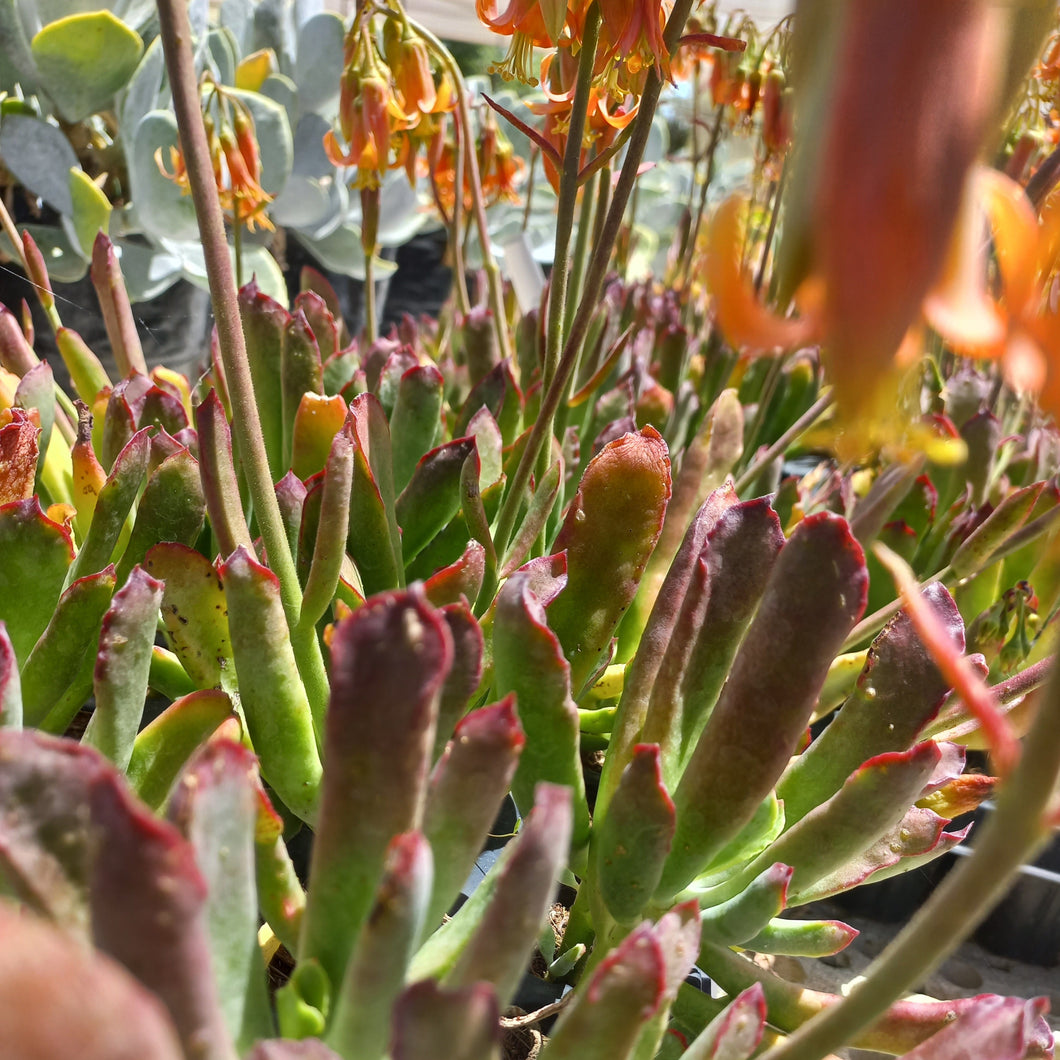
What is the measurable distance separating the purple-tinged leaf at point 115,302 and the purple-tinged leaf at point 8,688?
0.52 meters

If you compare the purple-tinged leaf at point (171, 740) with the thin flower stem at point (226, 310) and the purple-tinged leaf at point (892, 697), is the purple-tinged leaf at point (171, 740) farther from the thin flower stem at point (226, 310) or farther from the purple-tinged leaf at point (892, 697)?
the purple-tinged leaf at point (892, 697)

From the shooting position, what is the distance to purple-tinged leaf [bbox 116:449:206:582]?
2.27ft

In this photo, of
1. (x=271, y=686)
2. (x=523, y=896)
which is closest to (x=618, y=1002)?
(x=523, y=896)

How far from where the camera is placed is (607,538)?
649 mm

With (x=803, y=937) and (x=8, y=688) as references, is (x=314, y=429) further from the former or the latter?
(x=803, y=937)

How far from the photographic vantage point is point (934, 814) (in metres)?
0.61

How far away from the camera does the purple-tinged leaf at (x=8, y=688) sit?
1.49 feet

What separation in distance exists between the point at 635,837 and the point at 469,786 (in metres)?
0.14

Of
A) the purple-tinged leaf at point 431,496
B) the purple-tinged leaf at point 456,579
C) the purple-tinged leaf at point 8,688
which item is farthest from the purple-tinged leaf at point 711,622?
the purple-tinged leaf at point 8,688

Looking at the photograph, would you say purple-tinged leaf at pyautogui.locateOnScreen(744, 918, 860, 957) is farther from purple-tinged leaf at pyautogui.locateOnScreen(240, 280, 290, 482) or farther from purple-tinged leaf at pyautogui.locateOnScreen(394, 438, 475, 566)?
purple-tinged leaf at pyautogui.locateOnScreen(240, 280, 290, 482)

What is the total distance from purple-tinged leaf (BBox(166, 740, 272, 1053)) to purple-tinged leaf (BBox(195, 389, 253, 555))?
0.23m

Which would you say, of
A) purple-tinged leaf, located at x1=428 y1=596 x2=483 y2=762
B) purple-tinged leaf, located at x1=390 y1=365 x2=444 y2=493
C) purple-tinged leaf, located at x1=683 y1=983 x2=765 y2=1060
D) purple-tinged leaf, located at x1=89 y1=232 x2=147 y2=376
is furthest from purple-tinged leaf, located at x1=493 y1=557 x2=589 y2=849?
purple-tinged leaf, located at x1=89 y1=232 x2=147 y2=376

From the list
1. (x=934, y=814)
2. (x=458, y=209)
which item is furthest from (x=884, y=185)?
(x=458, y=209)

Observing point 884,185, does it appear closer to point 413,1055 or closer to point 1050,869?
point 413,1055
